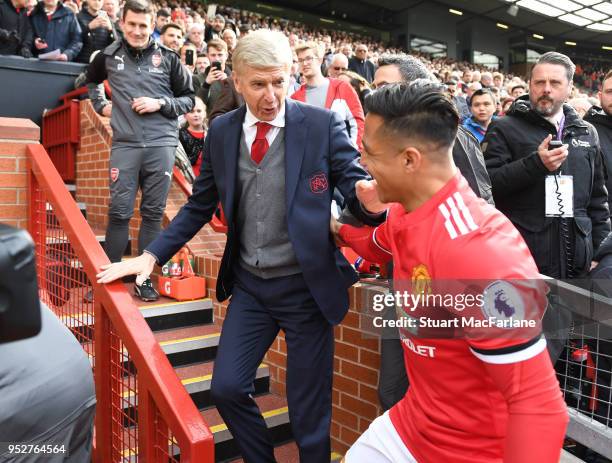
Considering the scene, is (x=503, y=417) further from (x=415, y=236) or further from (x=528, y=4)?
(x=528, y=4)

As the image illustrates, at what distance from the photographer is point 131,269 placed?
2.40 meters

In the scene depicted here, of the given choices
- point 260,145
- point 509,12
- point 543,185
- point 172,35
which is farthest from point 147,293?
point 509,12

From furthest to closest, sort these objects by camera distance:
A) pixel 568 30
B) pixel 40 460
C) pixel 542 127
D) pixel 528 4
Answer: pixel 568 30 → pixel 528 4 → pixel 542 127 → pixel 40 460

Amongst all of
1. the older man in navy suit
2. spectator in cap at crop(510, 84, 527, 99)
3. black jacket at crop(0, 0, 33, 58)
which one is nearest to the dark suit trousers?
the older man in navy suit

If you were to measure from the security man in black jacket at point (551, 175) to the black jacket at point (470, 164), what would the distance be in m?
0.74

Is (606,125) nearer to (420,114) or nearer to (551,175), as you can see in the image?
(551,175)

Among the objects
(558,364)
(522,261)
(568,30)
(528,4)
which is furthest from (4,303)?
(568,30)

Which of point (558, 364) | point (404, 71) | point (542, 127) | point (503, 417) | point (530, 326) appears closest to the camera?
point (530, 326)

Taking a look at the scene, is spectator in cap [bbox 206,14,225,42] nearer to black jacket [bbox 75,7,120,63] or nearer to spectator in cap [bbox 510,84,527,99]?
black jacket [bbox 75,7,120,63]

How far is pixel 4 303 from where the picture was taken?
909 millimetres

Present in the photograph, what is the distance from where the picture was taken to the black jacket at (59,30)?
22.2 feet

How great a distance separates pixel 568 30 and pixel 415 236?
32837 millimetres

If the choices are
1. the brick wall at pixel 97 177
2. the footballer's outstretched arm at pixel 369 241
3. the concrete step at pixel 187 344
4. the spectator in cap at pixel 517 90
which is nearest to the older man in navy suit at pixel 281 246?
the footballer's outstretched arm at pixel 369 241

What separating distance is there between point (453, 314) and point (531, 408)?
27 cm
